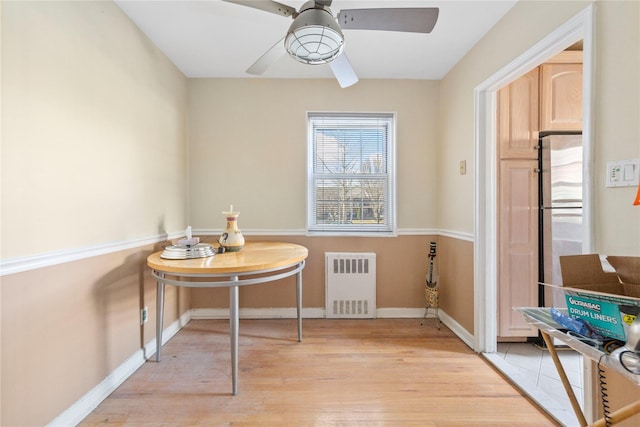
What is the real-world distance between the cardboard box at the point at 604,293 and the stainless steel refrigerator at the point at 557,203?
55.7 inches

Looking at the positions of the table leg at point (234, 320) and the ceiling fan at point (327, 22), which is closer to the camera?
the ceiling fan at point (327, 22)

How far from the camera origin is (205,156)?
8.91 ft

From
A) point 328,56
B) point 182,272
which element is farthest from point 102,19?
point 182,272

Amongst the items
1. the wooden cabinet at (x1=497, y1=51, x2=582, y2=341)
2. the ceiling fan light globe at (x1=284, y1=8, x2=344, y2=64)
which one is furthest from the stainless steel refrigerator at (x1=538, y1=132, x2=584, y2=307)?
the ceiling fan light globe at (x1=284, y1=8, x2=344, y2=64)

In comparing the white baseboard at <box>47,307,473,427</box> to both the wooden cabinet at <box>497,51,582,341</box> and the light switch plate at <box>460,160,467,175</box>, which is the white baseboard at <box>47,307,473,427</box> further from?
the light switch plate at <box>460,160,467,175</box>

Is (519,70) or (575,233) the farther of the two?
(575,233)

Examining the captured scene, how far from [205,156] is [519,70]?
266 centimetres

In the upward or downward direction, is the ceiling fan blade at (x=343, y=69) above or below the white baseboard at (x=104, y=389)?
above

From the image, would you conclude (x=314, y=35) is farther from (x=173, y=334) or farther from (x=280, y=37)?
(x=173, y=334)

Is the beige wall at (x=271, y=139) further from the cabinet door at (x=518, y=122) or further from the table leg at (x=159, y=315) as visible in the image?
the table leg at (x=159, y=315)

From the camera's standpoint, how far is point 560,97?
2145mm

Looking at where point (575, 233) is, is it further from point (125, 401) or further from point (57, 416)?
point (57, 416)

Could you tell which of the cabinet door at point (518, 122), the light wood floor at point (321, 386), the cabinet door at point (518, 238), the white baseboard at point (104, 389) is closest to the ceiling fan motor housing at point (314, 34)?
the cabinet door at point (518, 122)

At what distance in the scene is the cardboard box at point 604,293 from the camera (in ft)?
2.57
